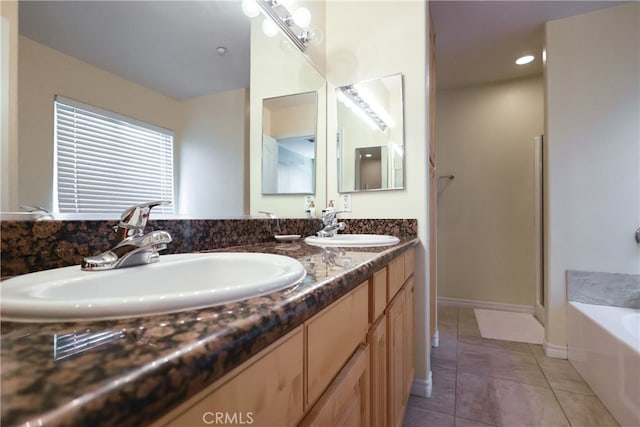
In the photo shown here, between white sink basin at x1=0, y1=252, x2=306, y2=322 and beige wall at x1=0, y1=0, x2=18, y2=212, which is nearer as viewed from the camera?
white sink basin at x1=0, y1=252, x2=306, y2=322

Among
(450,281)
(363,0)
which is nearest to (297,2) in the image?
(363,0)

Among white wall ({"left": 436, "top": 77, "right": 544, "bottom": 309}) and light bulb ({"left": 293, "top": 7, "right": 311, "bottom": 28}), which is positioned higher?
light bulb ({"left": 293, "top": 7, "right": 311, "bottom": 28})

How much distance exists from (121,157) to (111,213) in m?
0.14

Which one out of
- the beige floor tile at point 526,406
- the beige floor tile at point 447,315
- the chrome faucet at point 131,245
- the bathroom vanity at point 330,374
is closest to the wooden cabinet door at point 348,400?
the bathroom vanity at point 330,374

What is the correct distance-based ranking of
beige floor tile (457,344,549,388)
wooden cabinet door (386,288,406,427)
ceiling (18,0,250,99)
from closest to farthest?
ceiling (18,0,250,99) → wooden cabinet door (386,288,406,427) → beige floor tile (457,344,549,388)

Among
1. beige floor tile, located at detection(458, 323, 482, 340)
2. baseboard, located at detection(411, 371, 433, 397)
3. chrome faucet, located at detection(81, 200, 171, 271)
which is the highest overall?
chrome faucet, located at detection(81, 200, 171, 271)

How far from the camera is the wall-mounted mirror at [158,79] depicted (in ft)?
1.82

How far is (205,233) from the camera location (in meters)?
0.92

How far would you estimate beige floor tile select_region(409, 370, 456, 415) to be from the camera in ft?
4.78

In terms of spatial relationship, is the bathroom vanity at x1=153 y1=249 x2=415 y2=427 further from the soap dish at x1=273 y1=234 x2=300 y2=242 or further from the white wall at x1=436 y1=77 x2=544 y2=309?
the white wall at x1=436 y1=77 x2=544 y2=309

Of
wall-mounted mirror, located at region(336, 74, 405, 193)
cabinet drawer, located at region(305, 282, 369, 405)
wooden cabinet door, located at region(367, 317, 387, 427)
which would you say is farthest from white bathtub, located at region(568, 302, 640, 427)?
cabinet drawer, located at region(305, 282, 369, 405)

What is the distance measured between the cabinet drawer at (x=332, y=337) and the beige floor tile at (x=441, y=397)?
1.10 meters

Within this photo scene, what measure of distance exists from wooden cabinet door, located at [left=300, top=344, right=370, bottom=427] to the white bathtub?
52.3 inches

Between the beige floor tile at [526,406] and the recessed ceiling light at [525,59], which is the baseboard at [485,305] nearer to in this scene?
the beige floor tile at [526,406]
